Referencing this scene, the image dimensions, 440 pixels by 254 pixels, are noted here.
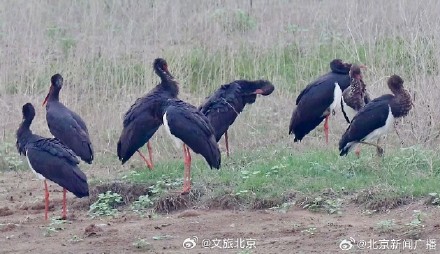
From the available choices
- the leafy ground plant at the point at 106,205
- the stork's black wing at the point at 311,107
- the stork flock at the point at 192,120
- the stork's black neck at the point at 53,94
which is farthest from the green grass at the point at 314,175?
the stork's black neck at the point at 53,94

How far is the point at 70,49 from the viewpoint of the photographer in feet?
42.9

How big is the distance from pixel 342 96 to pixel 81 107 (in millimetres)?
3203

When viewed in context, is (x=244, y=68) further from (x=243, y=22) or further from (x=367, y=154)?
(x=367, y=154)

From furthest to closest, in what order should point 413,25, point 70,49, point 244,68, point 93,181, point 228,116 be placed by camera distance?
1. point 70,49
2. point 244,68
3. point 413,25
4. point 228,116
5. point 93,181

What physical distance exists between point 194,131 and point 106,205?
1.01 m

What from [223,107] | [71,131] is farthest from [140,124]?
[223,107]

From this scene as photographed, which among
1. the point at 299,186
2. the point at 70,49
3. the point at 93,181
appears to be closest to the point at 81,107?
the point at 70,49

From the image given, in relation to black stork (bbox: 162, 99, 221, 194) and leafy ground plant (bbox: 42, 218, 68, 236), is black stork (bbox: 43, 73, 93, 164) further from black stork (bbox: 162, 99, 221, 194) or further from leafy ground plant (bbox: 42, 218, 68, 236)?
leafy ground plant (bbox: 42, 218, 68, 236)

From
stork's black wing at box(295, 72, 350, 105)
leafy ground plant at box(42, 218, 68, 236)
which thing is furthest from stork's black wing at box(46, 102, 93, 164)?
stork's black wing at box(295, 72, 350, 105)

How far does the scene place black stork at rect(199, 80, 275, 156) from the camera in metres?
9.79

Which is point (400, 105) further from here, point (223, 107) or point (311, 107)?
point (223, 107)

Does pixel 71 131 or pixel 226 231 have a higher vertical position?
pixel 71 131

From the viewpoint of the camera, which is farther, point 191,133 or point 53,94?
point 53,94

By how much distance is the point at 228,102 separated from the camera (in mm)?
9945
